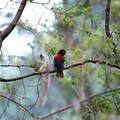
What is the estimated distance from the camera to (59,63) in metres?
2.37

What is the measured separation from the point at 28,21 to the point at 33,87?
55 centimetres

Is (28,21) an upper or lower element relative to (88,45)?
upper

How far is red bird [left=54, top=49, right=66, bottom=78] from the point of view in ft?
7.65

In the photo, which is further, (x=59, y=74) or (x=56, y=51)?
(x=56, y=51)

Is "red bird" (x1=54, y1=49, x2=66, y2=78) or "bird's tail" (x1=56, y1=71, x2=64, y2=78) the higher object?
"red bird" (x1=54, y1=49, x2=66, y2=78)

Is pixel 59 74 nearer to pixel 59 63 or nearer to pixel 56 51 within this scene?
pixel 59 63

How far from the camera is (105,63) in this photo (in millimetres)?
2191

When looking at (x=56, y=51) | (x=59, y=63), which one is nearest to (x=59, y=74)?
(x=59, y=63)

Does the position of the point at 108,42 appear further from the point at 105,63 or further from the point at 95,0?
the point at 95,0

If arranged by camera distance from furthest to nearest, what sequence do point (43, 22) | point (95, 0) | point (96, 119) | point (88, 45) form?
1. point (95, 0)
2. point (43, 22)
3. point (88, 45)
4. point (96, 119)

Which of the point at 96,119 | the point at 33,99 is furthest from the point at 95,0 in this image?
the point at 96,119

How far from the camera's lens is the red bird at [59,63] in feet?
7.65

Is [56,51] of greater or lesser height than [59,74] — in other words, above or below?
above

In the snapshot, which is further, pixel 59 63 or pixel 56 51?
pixel 56 51
